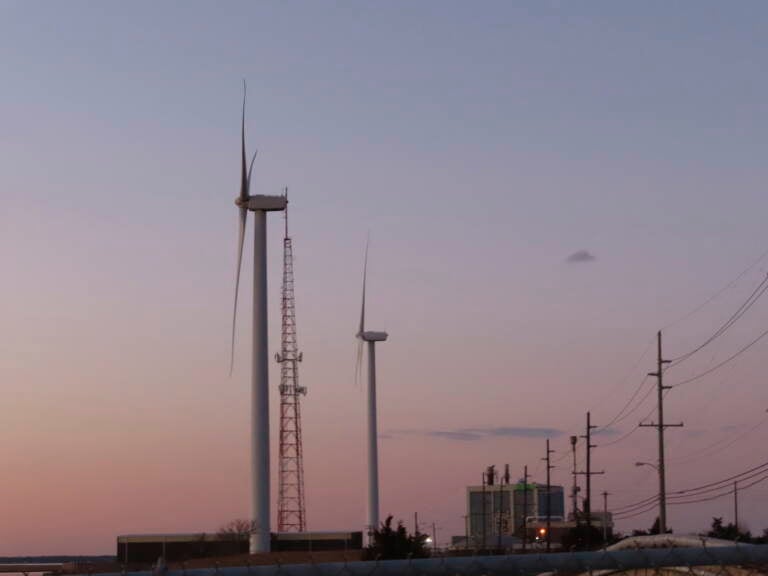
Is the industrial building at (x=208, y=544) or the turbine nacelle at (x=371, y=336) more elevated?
the turbine nacelle at (x=371, y=336)

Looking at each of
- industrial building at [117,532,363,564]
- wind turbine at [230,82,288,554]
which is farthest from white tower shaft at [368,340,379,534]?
wind turbine at [230,82,288,554]

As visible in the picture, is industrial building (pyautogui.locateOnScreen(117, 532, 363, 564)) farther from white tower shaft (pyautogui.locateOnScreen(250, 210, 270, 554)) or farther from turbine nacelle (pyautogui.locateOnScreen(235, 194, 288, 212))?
turbine nacelle (pyautogui.locateOnScreen(235, 194, 288, 212))

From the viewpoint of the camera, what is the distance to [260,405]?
307 ft

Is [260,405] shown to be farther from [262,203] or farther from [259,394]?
[262,203]

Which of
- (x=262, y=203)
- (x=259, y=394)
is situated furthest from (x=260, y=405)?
(x=262, y=203)

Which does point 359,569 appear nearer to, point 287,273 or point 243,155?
point 243,155

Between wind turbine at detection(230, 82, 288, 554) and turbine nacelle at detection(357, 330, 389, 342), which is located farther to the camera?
turbine nacelle at detection(357, 330, 389, 342)

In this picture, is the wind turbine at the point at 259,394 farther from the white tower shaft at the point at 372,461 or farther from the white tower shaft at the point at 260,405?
the white tower shaft at the point at 372,461

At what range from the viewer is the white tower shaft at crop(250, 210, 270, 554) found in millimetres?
92812

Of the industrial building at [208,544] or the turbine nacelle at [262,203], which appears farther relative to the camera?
the industrial building at [208,544]

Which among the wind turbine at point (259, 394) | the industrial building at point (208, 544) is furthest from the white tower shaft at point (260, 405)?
the industrial building at point (208, 544)


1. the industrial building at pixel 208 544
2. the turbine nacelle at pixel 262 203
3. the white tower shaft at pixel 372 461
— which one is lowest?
the industrial building at pixel 208 544

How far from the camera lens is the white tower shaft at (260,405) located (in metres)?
92.8

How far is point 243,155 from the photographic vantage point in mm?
96188
